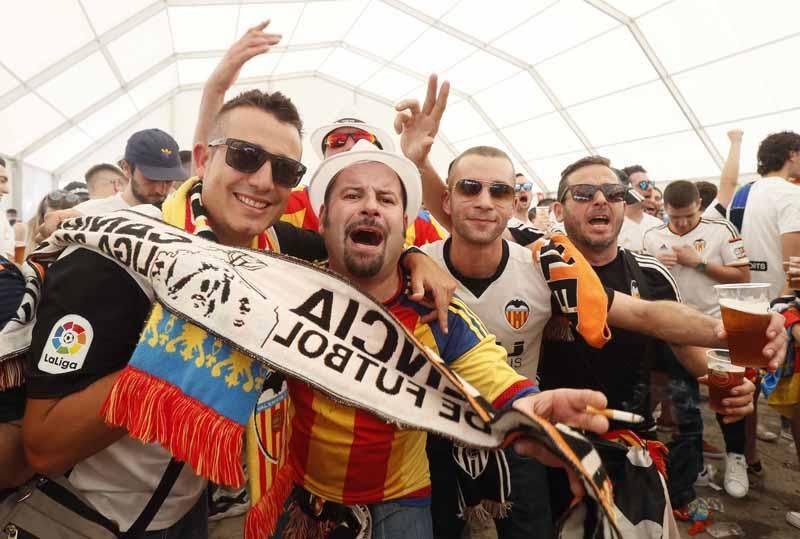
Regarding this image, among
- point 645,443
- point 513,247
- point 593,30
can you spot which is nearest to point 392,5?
point 593,30

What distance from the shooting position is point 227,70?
219cm

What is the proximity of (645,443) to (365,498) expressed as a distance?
1.41 metres

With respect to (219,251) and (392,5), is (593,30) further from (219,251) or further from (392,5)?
(219,251)

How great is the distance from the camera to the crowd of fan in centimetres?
118

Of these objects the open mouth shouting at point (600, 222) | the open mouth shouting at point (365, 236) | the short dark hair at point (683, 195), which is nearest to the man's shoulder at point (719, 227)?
the short dark hair at point (683, 195)

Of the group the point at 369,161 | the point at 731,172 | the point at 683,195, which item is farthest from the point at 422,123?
the point at 731,172

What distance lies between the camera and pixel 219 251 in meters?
1.32

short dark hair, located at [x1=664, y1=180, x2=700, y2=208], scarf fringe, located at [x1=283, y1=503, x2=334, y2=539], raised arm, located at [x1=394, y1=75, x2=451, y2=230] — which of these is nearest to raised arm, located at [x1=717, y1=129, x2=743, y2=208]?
short dark hair, located at [x1=664, y1=180, x2=700, y2=208]

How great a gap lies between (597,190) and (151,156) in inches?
121

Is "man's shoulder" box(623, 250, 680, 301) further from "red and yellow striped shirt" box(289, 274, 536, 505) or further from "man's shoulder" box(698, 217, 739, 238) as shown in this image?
"man's shoulder" box(698, 217, 739, 238)

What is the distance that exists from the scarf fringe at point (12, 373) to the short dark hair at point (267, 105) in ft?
3.45

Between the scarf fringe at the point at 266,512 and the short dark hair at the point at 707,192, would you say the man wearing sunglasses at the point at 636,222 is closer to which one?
the short dark hair at the point at 707,192

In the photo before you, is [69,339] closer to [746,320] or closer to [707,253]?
[746,320]

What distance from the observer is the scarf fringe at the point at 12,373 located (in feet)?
3.80
